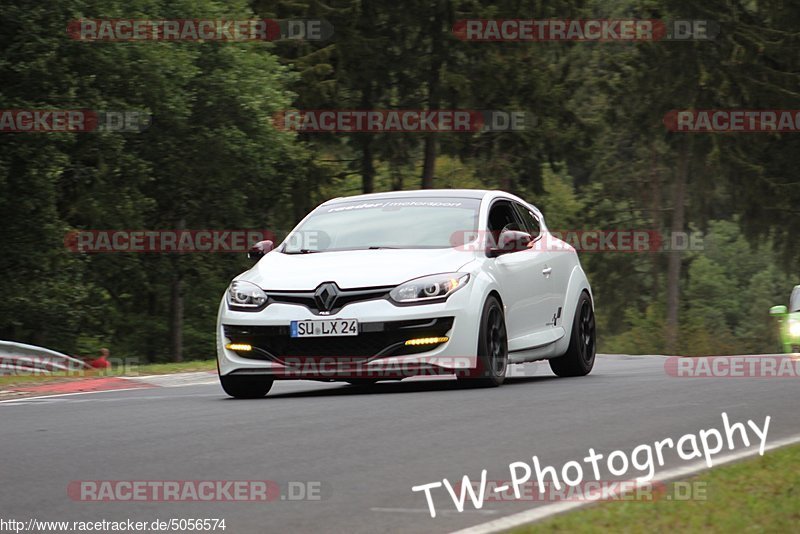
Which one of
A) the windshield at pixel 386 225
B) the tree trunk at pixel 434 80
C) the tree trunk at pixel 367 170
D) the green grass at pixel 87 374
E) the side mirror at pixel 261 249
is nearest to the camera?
the windshield at pixel 386 225

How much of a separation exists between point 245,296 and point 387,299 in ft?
4.00

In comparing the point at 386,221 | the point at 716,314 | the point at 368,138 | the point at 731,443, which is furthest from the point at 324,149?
the point at 716,314

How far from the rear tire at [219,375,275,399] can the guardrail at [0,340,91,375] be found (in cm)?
601

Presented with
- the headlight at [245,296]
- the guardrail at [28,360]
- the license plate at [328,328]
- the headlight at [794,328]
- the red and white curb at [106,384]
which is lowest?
the headlight at [794,328]

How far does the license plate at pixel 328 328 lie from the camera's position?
11.9 m

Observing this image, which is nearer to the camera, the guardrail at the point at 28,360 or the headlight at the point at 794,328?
the guardrail at the point at 28,360

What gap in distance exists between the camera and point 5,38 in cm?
3048

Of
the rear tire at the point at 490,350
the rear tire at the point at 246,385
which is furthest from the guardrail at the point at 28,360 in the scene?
the rear tire at the point at 490,350

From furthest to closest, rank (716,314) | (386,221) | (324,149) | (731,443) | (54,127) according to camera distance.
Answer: (716,314) → (324,149) → (54,127) → (386,221) → (731,443)

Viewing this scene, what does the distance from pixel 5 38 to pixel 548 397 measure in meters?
21.5

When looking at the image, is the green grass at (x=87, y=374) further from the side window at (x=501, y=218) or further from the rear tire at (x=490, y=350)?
the rear tire at (x=490, y=350)

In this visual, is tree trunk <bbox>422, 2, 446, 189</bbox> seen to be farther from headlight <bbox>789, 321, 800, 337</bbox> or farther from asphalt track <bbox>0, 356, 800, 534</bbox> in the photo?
asphalt track <bbox>0, 356, 800, 534</bbox>

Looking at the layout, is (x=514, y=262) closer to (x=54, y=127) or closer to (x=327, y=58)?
(x=54, y=127)

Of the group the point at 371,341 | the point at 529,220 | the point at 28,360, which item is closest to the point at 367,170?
the point at 28,360
